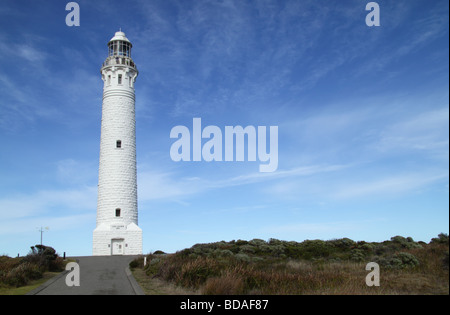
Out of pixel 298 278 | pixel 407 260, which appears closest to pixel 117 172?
pixel 298 278

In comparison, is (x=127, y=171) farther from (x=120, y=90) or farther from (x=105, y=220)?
(x=120, y=90)

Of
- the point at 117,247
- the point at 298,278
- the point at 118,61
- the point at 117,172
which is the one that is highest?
the point at 118,61

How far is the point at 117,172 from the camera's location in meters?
35.2

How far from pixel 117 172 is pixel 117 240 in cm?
635

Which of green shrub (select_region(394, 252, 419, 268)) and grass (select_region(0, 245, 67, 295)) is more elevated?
green shrub (select_region(394, 252, 419, 268))

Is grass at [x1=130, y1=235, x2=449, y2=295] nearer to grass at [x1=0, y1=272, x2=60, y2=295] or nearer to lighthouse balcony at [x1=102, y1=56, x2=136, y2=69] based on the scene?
grass at [x1=0, y1=272, x2=60, y2=295]

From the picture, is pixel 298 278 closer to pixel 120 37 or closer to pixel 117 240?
pixel 117 240

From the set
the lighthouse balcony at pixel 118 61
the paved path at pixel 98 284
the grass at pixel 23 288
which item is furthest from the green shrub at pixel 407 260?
the lighthouse balcony at pixel 118 61

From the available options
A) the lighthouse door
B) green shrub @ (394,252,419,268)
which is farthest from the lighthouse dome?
green shrub @ (394,252,419,268)

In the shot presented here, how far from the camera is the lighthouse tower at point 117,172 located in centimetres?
3462

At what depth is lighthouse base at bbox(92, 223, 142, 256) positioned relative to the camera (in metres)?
34.3

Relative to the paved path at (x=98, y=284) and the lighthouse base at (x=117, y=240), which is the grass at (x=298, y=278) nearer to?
the paved path at (x=98, y=284)
